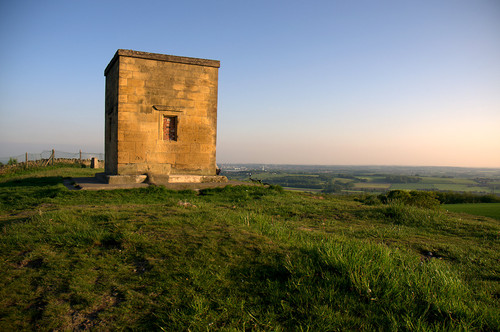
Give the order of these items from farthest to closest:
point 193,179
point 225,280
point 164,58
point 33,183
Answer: point 33,183 < point 193,179 < point 164,58 < point 225,280

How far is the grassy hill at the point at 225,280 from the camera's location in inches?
94.9

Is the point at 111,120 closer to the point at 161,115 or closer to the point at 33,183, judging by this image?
the point at 161,115

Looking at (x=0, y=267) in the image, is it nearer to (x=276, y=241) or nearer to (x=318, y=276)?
(x=276, y=241)

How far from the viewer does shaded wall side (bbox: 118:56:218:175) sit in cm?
1140

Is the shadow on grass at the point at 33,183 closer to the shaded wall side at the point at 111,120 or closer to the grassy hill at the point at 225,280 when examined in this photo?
the shaded wall side at the point at 111,120

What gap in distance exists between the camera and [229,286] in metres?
2.86

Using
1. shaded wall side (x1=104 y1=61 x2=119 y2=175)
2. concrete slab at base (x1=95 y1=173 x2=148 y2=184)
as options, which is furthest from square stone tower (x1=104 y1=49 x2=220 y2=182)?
concrete slab at base (x1=95 y1=173 x2=148 y2=184)

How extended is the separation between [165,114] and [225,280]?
33.3 feet

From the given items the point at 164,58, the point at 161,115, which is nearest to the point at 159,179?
the point at 161,115

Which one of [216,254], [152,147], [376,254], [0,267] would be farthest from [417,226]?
[152,147]

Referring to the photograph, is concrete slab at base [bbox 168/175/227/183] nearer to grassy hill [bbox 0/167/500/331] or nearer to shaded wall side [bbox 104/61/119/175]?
shaded wall side [bbox 104/61/119/175]

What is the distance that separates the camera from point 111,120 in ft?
41.6

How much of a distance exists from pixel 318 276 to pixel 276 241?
1046mm

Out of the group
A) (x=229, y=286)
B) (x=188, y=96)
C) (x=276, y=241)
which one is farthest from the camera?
(x=188, y=96)
